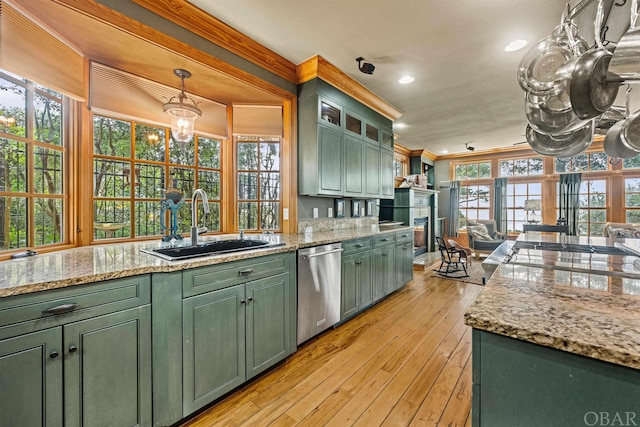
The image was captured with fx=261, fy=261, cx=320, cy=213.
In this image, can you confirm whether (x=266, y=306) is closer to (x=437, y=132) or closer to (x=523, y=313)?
(x=523, y=313)

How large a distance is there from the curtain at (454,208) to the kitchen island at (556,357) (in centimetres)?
717

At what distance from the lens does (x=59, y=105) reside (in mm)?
1863

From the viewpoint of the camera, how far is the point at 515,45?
8.02 ft

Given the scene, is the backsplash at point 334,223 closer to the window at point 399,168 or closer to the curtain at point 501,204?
the window at point 399,168

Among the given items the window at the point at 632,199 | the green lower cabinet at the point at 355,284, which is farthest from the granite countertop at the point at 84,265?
the window at the point at 632,199

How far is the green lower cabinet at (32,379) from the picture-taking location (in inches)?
41.0

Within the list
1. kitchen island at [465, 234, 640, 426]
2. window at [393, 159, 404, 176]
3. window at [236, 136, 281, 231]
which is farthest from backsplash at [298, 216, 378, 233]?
window at [393, 159, 404, 176]

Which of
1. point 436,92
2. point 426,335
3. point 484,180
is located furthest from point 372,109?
point 484,180

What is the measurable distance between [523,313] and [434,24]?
2.34 metres

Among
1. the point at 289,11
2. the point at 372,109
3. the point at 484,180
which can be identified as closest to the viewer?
the point at 289,11

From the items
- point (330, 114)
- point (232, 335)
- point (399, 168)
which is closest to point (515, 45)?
point (330, 114)

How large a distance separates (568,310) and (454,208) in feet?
24.8

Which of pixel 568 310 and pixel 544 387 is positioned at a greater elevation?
pixel 568 310

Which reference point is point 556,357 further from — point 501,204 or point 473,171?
point 473,171
